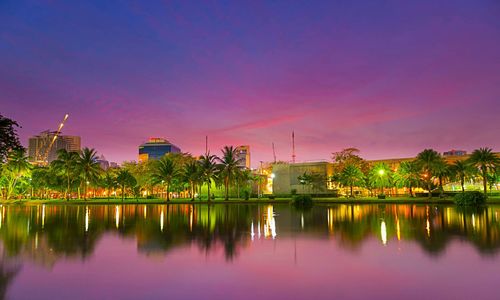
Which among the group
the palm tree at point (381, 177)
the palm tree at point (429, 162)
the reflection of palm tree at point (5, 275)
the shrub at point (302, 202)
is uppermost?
the palm tree at point (429, 162)

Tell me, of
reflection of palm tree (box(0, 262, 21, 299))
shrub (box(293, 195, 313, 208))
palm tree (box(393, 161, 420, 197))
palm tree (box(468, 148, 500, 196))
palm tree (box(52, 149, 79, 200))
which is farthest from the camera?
palm tree (box(52, 149, 79, 200))

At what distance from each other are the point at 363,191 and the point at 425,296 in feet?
237

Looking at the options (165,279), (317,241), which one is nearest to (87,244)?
(165,279)

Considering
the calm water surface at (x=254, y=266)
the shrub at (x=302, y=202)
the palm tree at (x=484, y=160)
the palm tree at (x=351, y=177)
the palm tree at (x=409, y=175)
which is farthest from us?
the palm tree at (x=351, y=177)

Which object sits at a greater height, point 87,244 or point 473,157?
point 473,157

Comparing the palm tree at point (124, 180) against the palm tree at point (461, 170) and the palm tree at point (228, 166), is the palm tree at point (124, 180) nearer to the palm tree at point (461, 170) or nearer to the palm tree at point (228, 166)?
the palm tree at point (228, 166)

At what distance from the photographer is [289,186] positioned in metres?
78.2

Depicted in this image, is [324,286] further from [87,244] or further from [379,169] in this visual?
[379,169]

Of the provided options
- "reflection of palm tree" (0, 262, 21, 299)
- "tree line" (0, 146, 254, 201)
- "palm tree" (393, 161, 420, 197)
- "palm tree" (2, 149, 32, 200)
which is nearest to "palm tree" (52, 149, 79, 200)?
"tree line" (0, 146, 254, 201)

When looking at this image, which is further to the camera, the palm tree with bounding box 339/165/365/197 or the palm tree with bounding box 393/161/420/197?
the palm tree with bounding box 339/165/365/197

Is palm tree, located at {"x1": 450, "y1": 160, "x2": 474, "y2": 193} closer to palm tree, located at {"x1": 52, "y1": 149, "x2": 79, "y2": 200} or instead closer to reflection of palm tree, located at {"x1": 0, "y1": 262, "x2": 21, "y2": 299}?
reflection of palm tree, located at {"x1": 0, "y1": 262, "x2": 21, "y2": 299}

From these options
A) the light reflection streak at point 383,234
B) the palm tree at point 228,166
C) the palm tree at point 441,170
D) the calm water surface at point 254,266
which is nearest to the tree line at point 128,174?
the palm tree at point 228,166

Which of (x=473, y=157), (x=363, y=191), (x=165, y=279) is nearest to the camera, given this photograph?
(x=165, y=279)

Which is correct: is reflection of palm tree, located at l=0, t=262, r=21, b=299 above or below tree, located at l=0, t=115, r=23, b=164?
below
